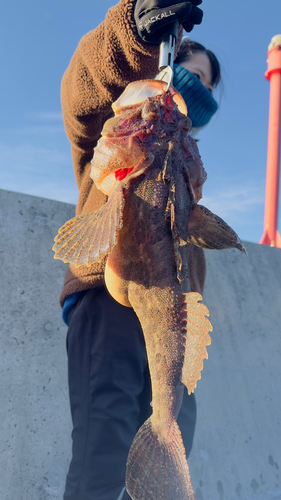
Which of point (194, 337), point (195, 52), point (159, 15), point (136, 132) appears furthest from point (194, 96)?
point (194, 337)

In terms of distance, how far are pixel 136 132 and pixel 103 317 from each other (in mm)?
939

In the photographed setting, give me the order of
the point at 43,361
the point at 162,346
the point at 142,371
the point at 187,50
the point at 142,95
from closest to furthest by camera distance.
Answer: the point at 162,346
the point at 142,95
the point at 142,371
the point at 187,50
the point at 43,361

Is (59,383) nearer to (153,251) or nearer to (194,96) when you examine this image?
(153,251)

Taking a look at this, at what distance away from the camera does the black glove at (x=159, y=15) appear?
1239 mm

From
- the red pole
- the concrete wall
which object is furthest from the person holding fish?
the red pole

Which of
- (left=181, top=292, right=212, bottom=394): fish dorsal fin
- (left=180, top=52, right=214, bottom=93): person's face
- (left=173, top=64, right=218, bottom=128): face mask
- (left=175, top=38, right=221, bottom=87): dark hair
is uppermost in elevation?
(left=175, top=38, right=221, bottom=87): dark hair

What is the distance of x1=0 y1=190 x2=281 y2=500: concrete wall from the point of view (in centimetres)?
276

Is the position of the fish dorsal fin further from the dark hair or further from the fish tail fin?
the dark hair

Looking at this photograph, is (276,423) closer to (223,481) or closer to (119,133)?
(223,481)

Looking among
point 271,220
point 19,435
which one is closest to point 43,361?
point 19,435

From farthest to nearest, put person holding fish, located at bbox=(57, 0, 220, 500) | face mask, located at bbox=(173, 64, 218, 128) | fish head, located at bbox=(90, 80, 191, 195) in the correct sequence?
1. face mask, located at bbox=(173, 64, 218, 128)
2. person holding fish, located at bbox=(57, 0, 220, 500)
3. fish head, located at bbox=(90, 80, 191, 195)

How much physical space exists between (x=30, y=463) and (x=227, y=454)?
1.99 m

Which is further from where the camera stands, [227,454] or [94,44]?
[227,454]

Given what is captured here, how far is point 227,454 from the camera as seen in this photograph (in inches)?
139
